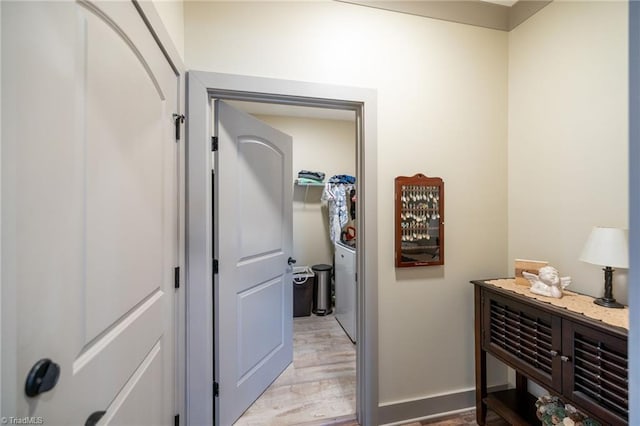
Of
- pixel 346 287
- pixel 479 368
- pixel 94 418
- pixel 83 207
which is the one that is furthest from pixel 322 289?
pixel 83 207

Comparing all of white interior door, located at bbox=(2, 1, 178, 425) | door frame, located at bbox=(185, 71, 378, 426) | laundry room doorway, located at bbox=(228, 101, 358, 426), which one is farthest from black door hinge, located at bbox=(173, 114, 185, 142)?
laundry room doorway, located at bbox=(228, 101, 358, 426)

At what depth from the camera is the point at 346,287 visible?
2.92 m

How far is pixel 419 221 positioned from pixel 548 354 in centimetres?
91

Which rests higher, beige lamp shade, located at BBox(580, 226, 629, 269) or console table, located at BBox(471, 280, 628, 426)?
beige lamp shade, located at BBox(580, 226, 629, 269)

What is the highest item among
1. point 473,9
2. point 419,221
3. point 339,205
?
point 473,9

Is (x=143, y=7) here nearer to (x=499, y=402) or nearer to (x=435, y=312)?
(x=435, y=312)

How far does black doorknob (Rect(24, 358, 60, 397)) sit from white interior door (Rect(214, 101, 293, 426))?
3.35 ft

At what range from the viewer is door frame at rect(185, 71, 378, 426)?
1.43 meters

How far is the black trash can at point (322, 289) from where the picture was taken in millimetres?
3486

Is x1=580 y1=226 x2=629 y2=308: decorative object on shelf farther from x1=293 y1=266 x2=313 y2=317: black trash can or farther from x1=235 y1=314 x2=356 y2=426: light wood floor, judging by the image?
x1=293 y1=266 x2=313 y2=317: black trash can

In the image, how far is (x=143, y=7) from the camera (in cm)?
93

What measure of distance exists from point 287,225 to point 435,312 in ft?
4.22

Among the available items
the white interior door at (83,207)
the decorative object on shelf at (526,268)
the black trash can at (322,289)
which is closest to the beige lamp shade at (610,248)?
the decorative object on shelf at (526,268)

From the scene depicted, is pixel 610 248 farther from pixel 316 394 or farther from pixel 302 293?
pixel 302 293
